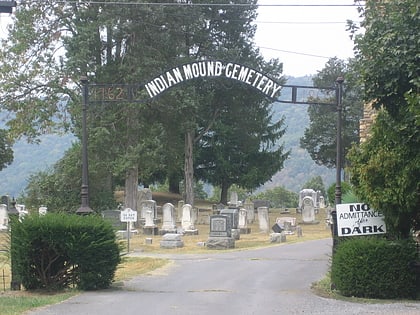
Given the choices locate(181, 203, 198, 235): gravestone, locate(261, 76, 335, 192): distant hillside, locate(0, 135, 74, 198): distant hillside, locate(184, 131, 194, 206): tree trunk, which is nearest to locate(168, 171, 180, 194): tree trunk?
locate(184, 131, 194, 206): tree trunk

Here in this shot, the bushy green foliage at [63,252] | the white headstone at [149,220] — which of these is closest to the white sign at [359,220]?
the bushy green foliage at [63,252]

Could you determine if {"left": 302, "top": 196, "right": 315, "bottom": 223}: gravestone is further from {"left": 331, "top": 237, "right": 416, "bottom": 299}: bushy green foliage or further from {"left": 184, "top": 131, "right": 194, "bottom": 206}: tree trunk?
{"left": 331, "top": 237, "right": 416, "bottom": 299}: bushy green foliage

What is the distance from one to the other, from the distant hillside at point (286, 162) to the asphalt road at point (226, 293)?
90.9 metres

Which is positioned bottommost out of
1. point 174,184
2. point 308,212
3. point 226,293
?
point 226,293

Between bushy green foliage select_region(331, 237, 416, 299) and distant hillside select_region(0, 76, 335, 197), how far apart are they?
9771 cm

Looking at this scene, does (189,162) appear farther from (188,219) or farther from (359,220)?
(359,220)

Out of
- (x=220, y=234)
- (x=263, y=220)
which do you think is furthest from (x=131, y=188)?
(x=220, y=234)

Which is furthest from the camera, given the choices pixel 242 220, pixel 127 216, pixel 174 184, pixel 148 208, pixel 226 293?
pixel 174 184

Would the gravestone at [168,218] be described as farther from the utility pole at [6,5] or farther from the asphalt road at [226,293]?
the utility pole at [6,5]

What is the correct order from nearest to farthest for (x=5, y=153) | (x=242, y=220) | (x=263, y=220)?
(x=263, y=220) < (x=242, y=220) < (x=5, y=153)

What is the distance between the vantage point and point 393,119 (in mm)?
12578

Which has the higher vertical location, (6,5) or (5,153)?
(5,153)

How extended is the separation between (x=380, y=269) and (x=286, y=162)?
3997 inches

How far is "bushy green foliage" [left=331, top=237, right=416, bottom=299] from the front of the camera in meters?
12.6
